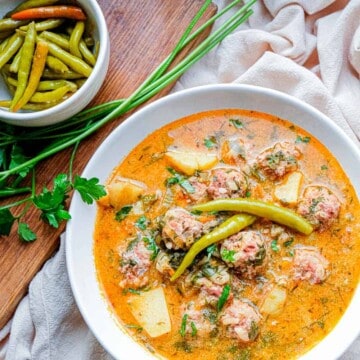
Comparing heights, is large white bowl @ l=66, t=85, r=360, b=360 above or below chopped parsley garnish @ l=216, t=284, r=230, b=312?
above

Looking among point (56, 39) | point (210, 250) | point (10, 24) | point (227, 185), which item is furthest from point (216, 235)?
point (10, 24)

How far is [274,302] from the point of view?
4926 mm

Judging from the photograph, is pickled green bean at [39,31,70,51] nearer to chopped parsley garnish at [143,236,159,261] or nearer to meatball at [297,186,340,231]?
chopped parsley garnish at [143,236,159,261]

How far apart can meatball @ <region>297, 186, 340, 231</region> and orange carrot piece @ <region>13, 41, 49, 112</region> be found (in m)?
2.06

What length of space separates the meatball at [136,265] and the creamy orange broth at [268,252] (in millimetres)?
70

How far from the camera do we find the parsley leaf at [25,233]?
5.20 m

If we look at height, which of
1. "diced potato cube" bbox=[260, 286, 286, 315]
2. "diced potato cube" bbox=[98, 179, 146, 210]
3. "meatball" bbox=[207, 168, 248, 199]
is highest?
"diced potato cube" bbox=[98, 179, 146, 210]

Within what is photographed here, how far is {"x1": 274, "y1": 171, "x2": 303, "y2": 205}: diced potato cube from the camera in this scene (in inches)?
196

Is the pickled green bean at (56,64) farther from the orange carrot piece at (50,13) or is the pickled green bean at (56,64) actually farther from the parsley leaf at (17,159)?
the parsley leaf at (17,159)

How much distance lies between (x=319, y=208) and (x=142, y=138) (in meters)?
1.40

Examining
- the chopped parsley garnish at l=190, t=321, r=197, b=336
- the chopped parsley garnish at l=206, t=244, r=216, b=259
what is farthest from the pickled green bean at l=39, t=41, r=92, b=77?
the chopped parsley garnish at l=190, t=321, r=197, b=336

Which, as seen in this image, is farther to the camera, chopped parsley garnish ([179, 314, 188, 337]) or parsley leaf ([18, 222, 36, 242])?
parsley leaf ([18, 222, 36, 242])

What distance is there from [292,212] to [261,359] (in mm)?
1066

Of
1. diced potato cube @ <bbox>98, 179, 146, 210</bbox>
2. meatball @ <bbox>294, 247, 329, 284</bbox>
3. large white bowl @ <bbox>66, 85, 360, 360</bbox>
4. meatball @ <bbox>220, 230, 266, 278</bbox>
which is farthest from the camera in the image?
diced potato cube @ <bbox>98, 179, 146, 210</bbox>
